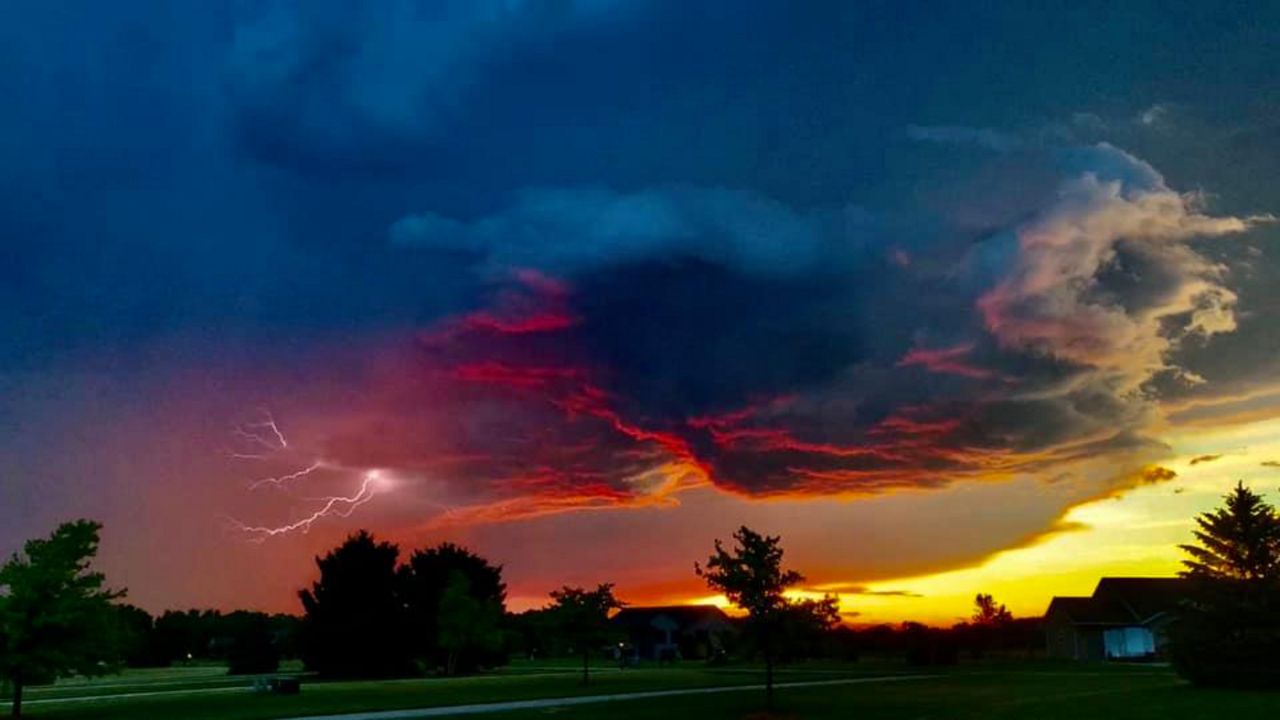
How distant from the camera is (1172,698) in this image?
133ft

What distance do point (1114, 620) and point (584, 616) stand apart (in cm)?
5740

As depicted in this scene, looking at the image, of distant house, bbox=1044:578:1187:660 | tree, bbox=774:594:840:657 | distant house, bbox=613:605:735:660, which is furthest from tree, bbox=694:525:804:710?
distant house, bbox=613:605:735:660

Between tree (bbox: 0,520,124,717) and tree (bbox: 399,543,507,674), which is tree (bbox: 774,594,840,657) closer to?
tree (bbox: 0,520,124,717)

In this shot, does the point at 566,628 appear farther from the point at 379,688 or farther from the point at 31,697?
the point at 31,697

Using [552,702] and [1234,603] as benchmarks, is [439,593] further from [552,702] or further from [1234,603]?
[1234,603]

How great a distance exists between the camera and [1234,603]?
47.0 m

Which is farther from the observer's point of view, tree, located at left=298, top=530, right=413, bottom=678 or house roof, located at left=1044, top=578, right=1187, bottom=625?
house roof, located at left=1044, top=578, right=1187, bottom=625

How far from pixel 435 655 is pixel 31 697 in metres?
37.4

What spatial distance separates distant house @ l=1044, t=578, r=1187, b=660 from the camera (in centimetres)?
9612

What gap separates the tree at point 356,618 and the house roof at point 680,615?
5908 cm

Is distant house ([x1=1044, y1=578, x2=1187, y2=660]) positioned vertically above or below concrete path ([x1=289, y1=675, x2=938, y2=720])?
above

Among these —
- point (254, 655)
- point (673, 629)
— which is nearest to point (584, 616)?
point (254, 655)

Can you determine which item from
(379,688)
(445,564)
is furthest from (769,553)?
(445,564)

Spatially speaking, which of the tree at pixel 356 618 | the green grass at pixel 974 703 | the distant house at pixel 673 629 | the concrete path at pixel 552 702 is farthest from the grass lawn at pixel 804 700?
the distant house at pixel 673 629
